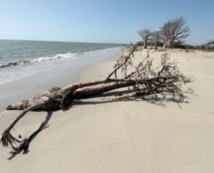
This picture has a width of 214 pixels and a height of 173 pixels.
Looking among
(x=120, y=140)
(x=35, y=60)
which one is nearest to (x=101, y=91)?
(x=120, y=140)

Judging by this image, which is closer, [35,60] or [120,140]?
[120,140]

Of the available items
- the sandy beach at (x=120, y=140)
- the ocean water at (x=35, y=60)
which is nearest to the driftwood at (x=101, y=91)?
the sandy beach at (x=120, y=140)

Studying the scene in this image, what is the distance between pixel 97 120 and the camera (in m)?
5.71

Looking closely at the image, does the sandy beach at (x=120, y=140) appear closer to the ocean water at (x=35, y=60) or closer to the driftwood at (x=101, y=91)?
the driftwood at (x=101, y=91)

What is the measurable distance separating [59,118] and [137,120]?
201 cm

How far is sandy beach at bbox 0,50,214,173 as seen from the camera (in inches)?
148

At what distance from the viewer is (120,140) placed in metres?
4.52

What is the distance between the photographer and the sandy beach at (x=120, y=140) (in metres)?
3.76

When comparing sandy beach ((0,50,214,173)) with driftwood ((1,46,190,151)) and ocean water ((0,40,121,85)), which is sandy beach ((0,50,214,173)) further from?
ocean water ((0,40,121,85))

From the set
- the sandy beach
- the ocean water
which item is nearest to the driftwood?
the sandy beach

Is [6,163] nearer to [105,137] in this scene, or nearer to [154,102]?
[105,137]

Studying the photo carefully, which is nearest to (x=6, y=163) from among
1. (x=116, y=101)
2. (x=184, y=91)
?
(x=116, y=101)

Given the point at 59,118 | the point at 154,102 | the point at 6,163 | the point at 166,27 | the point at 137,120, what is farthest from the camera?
the point at 166,27

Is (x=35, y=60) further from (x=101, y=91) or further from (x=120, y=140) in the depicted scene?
(x=120, y=140)
